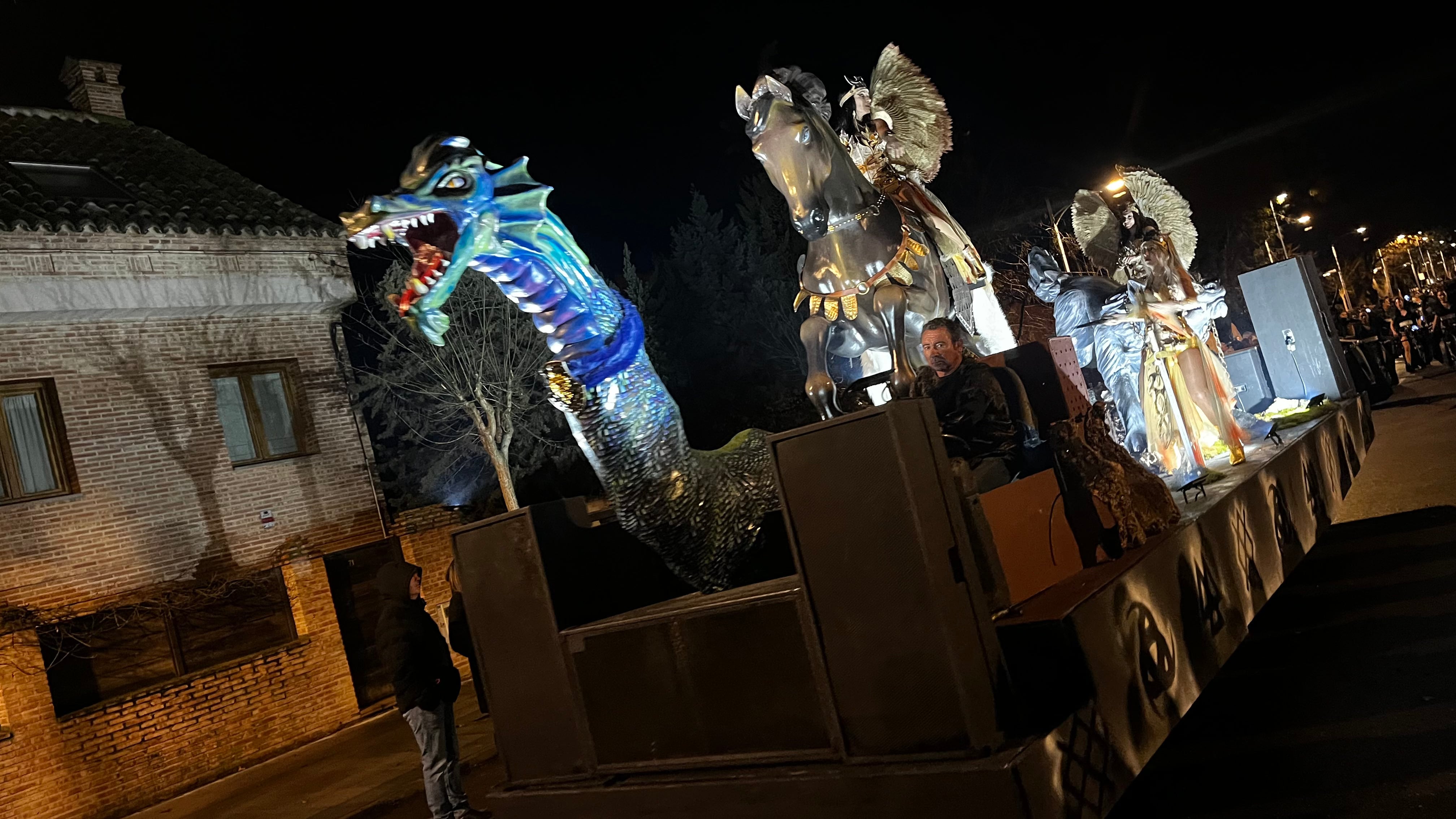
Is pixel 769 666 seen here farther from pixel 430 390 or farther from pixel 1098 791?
pixel 430 390

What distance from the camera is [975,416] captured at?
4699 millimetres

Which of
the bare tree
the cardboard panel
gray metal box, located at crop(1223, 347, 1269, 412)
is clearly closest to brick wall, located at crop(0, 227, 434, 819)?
the bare tree

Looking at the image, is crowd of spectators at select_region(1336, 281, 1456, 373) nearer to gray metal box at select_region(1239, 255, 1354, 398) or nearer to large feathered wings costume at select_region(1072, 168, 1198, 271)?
gray metal box at select_region(1239, 255, 1354, 398)

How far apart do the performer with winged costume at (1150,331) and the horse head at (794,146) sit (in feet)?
12.1

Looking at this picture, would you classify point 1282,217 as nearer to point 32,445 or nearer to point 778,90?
point 778,90

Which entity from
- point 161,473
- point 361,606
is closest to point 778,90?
point 161,473

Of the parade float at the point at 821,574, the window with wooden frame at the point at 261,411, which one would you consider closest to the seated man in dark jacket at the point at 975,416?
the parade float at the point at 821,574

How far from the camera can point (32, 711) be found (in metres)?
10.6

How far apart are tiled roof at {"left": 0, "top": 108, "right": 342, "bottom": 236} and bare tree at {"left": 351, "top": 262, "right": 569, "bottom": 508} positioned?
11.5ft

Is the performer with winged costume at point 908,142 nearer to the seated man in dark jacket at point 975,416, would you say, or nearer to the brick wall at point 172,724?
the seated man in dark jacket at point 975,416

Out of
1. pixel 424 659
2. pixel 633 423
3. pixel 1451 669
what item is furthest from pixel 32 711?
pixel 1451 669

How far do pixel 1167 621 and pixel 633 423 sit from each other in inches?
92.2

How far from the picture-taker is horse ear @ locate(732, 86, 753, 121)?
574cm

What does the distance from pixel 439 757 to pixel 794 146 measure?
14.5 ft
